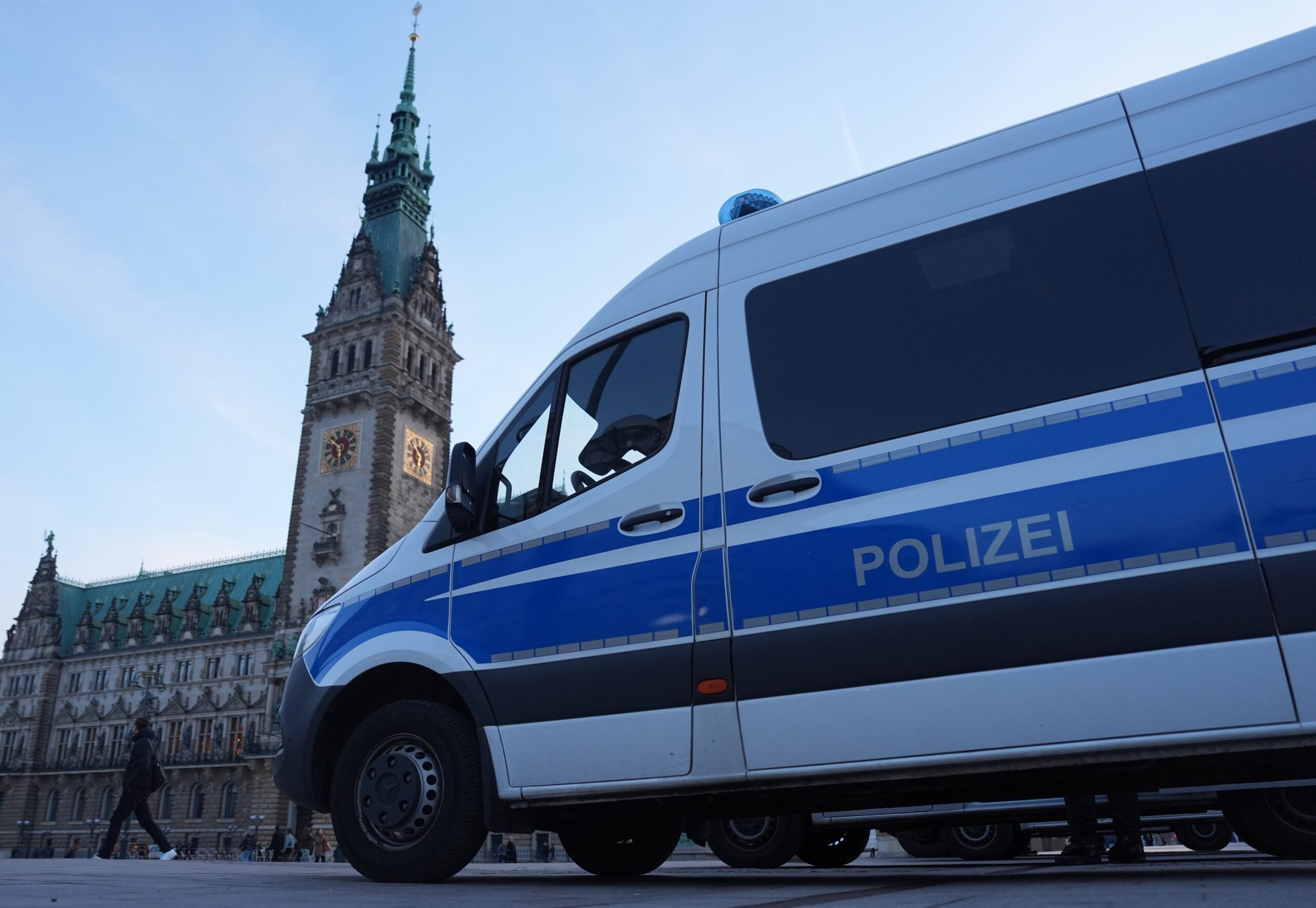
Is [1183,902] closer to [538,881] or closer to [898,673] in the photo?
[898,673]

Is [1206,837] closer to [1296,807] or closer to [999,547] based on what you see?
[1296,807]

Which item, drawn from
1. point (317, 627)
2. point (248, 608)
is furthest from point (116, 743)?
point (317, 627)

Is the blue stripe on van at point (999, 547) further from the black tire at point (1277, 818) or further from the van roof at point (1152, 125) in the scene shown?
the black tire at point (1277, 818)

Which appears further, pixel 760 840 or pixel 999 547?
pixel 760 840

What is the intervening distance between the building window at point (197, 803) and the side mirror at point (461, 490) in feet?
194

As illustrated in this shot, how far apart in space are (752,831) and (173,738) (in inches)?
2475

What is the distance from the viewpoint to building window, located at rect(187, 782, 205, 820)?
5506cm

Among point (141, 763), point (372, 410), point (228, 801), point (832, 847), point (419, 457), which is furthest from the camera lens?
point (228, 801)

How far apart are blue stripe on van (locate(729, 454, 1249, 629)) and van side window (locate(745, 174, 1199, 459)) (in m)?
0.39

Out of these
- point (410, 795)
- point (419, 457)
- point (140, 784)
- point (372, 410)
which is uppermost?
point (372, 410)

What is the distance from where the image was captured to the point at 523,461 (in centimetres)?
Answer: 486

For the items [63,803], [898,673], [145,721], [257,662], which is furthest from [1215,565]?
[63,803]

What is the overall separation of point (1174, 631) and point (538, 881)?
129 inches

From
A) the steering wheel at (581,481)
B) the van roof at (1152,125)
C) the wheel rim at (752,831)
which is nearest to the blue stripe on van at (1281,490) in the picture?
the van roof at (1152,125)
